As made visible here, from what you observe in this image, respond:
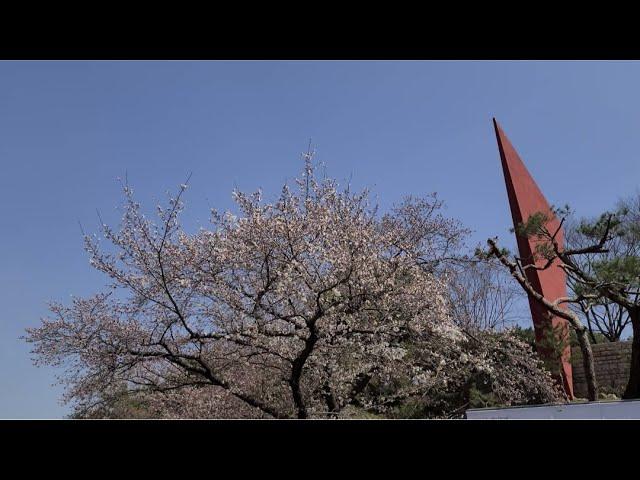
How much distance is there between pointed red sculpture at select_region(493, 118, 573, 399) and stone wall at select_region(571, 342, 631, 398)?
4.01 ft

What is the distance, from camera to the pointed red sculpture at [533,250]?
8.55m

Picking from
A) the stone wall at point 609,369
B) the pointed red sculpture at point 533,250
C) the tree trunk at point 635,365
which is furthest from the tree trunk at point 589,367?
the stone wall at point 609,369

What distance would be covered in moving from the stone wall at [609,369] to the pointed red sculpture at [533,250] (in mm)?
1222

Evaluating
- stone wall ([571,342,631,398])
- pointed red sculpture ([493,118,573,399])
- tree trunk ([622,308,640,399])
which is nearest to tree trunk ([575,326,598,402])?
pointed red sculpture ([493,118,573,399])

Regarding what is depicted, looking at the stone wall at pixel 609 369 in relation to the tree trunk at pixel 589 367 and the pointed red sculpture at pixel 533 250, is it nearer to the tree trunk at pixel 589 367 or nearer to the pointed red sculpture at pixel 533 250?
the pointed red sculpture at pixel 533 250

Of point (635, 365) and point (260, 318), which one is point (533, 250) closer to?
point (635, 365)

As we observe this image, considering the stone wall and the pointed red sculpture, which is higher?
the pointed red sculpture

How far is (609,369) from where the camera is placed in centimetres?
1017

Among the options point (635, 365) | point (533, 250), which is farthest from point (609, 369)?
point (533, 250)

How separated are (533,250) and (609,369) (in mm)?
3514

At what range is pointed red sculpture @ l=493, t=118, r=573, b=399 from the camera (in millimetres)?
8547

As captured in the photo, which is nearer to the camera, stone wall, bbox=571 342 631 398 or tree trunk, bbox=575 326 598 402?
tree trunk, bbox=575 326 598 402

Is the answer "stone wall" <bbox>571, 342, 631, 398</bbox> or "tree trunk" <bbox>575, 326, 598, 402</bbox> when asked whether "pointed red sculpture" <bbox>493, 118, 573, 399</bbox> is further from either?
"stone wall" <bbox>571, 342, 631, 398</bbox>
